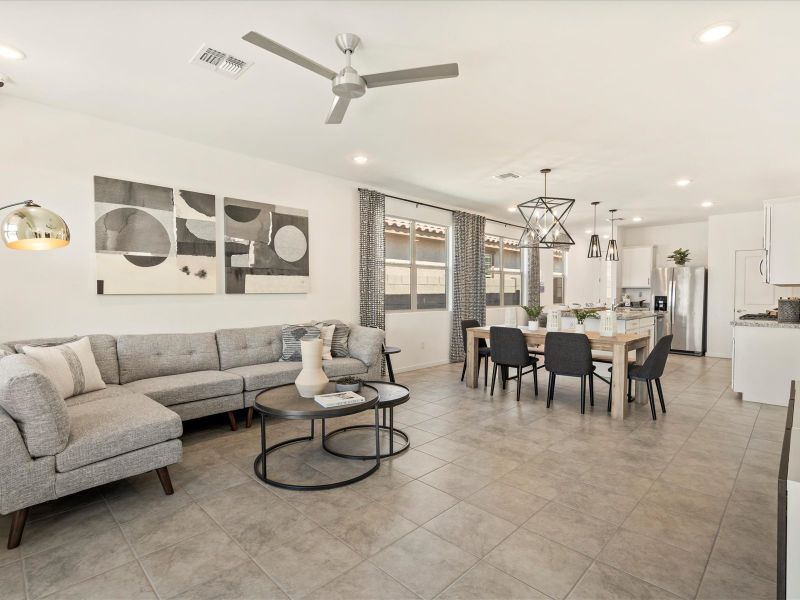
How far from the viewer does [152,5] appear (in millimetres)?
2176

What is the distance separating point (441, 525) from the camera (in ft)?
7.36

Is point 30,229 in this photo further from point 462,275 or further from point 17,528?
point 462,275

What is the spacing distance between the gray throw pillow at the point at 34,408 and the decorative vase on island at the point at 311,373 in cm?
136

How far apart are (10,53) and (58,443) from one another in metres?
2.45

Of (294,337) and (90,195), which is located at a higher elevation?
(90,195)

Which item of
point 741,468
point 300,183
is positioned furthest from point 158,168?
point 741,468

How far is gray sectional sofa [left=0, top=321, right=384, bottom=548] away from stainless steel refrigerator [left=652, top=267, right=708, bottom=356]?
728 cm

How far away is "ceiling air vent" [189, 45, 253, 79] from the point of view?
261cm

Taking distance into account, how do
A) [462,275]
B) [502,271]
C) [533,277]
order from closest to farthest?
[462,275] → [502,271] → [533,277]

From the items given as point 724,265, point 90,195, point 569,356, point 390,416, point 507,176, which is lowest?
point 390,416

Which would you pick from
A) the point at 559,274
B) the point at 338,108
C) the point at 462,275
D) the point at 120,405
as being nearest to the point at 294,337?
the point at 120,405

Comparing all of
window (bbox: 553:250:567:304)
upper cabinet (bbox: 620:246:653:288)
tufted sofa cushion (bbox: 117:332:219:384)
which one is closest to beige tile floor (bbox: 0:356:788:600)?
tufted sofa cushion (bbox: 117:332:219:384)

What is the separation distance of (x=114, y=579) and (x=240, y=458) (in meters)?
1.33

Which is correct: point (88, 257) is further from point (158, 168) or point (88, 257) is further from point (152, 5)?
point (152, 5)
